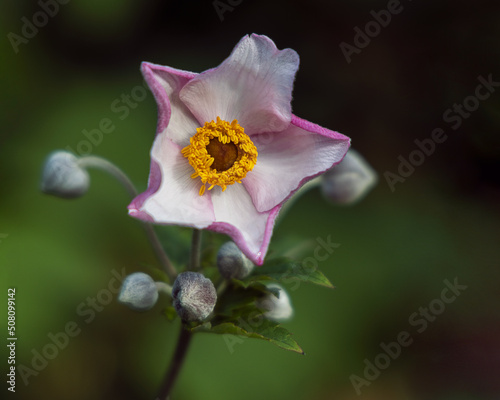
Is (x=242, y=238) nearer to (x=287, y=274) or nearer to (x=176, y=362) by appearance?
(x=287, y=274)

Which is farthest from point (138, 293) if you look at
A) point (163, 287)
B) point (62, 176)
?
point (62, 176)

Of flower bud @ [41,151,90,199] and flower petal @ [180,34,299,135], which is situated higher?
flower petal @ [180,34,299,135]

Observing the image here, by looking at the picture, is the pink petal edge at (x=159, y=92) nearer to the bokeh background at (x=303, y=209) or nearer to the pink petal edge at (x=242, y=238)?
the pink petal edge at (x=242, y=238)

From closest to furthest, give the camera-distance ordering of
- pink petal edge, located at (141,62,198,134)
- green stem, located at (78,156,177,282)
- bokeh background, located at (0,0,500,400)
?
1. pink petal edge, located at (141,62,198,134)
2. green stem, located at (78,156,177,282)
3. bokeh background, located at (0,0,500,400)

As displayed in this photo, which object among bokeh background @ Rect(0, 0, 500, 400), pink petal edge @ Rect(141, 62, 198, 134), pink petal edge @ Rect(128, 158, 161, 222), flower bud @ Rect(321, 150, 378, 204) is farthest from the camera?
bokeh background @ Rect(0, 0, 500, 400)

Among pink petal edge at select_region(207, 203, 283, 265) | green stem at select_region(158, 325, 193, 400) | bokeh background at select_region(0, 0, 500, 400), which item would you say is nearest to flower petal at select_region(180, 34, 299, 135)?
pink petal edge at select_region(207, 203, 283, 265)

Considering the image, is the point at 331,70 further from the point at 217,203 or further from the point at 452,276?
the point at 217,203

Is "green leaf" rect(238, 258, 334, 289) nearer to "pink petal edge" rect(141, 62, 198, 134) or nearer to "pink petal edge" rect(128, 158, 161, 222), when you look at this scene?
"pink petal edge" rect(128, 158, 161, 222)

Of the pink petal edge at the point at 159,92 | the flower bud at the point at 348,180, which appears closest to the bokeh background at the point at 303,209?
the flower bud at the point at 348,180
